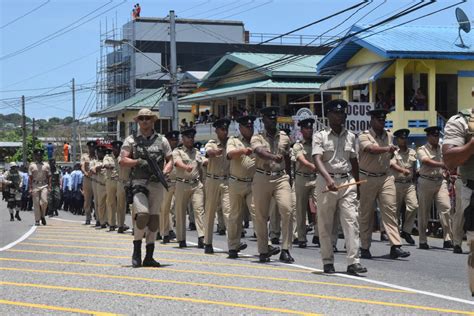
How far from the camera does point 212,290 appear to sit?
9.50 meters

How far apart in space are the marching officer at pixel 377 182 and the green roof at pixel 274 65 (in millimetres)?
29135

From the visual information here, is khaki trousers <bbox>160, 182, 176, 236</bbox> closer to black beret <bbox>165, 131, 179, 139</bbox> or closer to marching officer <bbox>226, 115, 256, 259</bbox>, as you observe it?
black beret <bbox>165, 131, 179, 139</bbox>

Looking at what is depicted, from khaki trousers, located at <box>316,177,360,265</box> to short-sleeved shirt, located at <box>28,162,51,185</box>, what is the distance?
1347cm

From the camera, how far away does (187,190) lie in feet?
53.6

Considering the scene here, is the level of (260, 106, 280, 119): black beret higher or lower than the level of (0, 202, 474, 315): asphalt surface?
higher

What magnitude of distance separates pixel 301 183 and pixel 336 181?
497 cm

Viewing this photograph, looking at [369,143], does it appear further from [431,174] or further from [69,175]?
[69,175]

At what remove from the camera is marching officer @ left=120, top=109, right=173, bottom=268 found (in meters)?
11.9

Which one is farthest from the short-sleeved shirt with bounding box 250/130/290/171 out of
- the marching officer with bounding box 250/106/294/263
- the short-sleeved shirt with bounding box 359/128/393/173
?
the short-sleeved shirt with bounding box 359/128/393/173

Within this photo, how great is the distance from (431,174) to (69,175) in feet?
79.6

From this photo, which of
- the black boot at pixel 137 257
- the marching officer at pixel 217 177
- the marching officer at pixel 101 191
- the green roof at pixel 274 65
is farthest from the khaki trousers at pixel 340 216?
the green roof at pixel 274 65

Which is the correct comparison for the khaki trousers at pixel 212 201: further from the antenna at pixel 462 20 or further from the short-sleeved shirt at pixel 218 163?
the antenna at pixel 462 20

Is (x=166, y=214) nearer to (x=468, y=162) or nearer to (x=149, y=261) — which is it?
(x=149, y=261)

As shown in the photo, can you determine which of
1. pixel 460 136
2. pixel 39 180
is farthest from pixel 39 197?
pixel 460 136
